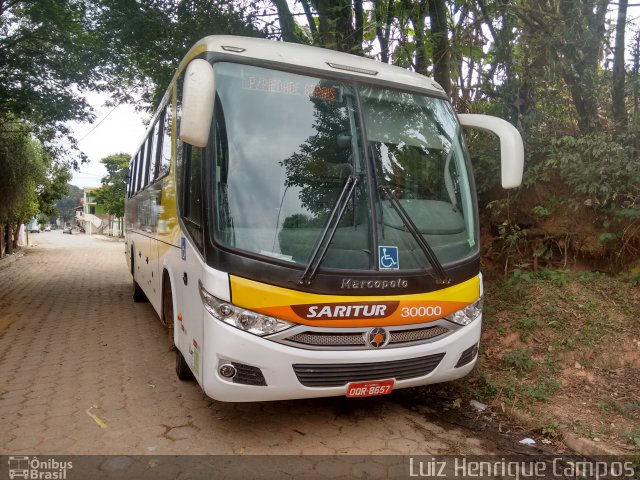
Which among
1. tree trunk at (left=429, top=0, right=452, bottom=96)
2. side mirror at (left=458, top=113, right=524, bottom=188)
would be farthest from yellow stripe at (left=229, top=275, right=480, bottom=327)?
tree trunk at (left=429, top=0, right=452, bottom=96)

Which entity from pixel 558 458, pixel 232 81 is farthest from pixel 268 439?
pixel 232 81

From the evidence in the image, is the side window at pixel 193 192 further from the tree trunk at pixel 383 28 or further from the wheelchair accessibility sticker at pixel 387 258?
the tree trunk at pixel 383 28

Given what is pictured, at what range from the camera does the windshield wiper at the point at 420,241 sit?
3.70m

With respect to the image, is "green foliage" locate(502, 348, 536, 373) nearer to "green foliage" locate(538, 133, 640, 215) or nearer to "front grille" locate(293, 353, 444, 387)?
"front grille" locate(293, 353, 444, 387)

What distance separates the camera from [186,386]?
4.77m

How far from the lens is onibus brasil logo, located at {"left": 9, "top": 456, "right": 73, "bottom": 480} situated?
3.20 meters

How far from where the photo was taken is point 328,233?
11.4ft

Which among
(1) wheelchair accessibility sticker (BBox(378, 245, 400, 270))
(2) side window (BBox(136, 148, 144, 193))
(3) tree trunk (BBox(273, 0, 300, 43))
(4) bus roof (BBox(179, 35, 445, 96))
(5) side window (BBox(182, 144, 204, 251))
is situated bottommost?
(1) wheelchair accessibility sticker (BBox(378, 245, 400, 270))

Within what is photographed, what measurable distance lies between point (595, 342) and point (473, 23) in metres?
4.69

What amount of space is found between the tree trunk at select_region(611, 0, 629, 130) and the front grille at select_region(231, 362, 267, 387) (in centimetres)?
561

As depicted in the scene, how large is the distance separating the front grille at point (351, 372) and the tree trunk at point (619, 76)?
15.5 ft

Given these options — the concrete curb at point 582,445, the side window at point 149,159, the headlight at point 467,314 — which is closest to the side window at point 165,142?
the side window at point 149,159

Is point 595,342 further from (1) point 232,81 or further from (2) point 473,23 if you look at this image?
(2) point 473,23

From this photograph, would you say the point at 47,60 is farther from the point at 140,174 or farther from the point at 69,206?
the point at 69,206
